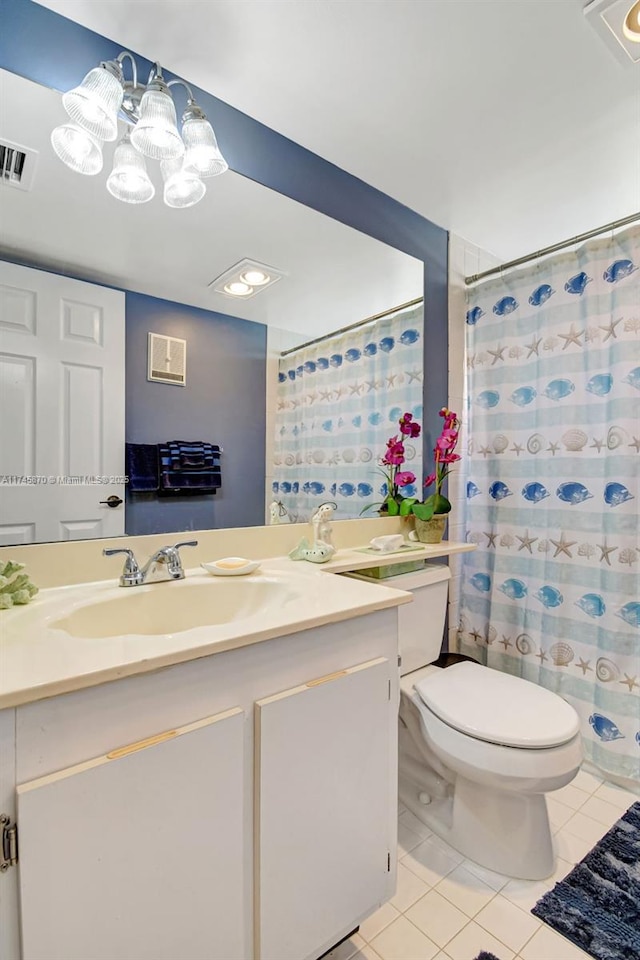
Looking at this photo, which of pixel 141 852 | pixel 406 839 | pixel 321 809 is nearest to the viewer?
pixel 141 852

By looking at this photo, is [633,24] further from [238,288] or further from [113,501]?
[113,501]

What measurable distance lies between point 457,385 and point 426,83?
3.59 ft

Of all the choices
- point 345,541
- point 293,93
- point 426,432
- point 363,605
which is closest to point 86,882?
point 363,605

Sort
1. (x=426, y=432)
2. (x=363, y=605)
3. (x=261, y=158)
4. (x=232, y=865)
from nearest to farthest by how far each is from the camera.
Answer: (x=232, y=865) → (x=363, y=605) → (x=261, y=158) → (x=426, y=432)

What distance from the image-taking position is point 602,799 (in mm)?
1541

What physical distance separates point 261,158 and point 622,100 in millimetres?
1094

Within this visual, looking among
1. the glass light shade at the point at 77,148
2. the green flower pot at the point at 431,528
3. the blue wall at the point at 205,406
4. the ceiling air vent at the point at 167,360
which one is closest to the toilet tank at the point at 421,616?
the green flower pot at the point at 431,528

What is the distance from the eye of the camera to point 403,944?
3.47ft

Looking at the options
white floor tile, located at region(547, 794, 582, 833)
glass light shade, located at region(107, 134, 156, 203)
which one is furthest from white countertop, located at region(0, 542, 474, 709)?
white floor tile, located at region(547, 794, 582, 833)

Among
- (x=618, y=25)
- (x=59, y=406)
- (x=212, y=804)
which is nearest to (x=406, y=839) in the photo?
(x=212, y=804)

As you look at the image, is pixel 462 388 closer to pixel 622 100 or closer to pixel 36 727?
pixel 622 100

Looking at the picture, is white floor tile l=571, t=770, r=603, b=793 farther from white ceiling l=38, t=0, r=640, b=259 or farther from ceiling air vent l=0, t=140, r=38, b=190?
ceiling air vent l=0, t=140, r=38, b=190

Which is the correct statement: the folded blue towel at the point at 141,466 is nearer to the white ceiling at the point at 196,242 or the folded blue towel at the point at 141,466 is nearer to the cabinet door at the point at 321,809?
the white ceiling at the point at 196,242

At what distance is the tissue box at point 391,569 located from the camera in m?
1.43
